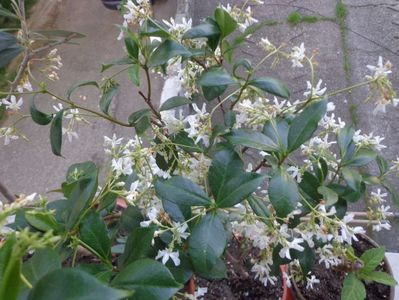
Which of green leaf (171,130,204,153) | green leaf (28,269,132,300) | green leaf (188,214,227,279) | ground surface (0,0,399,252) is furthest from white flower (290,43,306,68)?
ground surface (0,0,399,252)

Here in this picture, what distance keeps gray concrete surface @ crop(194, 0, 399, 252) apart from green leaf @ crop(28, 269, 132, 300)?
5.49 feet

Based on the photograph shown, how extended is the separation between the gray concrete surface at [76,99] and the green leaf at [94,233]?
1.38 meters

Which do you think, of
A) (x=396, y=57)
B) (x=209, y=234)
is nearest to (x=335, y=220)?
(x=209, y=234)

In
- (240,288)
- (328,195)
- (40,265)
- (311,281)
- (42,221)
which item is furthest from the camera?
(240,288)

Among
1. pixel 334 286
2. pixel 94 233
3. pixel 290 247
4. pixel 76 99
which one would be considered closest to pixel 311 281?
pixel 334 286

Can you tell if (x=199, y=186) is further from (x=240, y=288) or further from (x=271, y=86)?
(x=240, y=288)

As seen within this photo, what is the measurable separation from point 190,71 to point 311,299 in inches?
24.0

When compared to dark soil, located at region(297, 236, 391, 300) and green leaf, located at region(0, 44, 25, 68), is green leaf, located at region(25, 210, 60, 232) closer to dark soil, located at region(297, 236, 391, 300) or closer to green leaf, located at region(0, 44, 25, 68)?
green leaf, located at region(0, 44, 25, 68)

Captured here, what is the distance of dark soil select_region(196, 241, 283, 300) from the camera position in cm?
120

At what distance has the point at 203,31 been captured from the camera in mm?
812

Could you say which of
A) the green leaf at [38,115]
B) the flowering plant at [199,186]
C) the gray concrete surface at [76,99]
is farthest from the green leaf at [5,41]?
the gray concrete surface at [76,99]

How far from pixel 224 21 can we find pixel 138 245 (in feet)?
1.24

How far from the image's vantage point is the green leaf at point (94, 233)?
26.9 inches

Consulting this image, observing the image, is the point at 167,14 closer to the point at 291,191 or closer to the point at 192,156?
the point at 192,156
